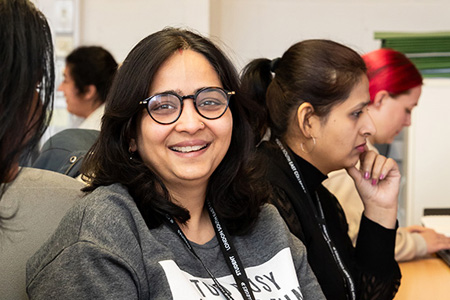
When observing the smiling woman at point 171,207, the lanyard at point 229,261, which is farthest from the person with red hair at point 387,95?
the lanyard at point 229,261

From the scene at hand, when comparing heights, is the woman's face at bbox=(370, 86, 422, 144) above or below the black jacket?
above

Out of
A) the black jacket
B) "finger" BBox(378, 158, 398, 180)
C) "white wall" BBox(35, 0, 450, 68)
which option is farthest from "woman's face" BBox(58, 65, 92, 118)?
"finger" BBox(378, 158, 398, 180)

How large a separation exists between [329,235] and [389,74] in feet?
3.24

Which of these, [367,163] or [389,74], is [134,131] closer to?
[367,163]

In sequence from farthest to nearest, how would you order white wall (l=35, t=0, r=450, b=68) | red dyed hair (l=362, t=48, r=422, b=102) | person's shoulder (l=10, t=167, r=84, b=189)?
white wall (l=35, t=0, r=450, b=68)
red dyed hair (l=362, t=48, r=422, b=102)
person's shoulder (l=10, t=167, r=84, b=189)

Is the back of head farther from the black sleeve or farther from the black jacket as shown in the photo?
the black sleeve

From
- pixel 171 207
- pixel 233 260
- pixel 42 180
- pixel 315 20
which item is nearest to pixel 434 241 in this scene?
pixel 233 260

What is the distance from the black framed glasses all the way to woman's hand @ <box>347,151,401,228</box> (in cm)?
87

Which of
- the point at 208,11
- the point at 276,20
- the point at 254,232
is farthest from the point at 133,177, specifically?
the point at 276,20

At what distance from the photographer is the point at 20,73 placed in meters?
0.82

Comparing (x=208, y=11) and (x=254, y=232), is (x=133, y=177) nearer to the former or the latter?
(x=254, y=232)

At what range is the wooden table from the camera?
6.48 feet

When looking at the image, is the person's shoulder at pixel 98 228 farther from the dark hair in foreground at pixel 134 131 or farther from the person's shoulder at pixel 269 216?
the person's shoulder at pixel 269 216

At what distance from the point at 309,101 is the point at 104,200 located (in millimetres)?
879
